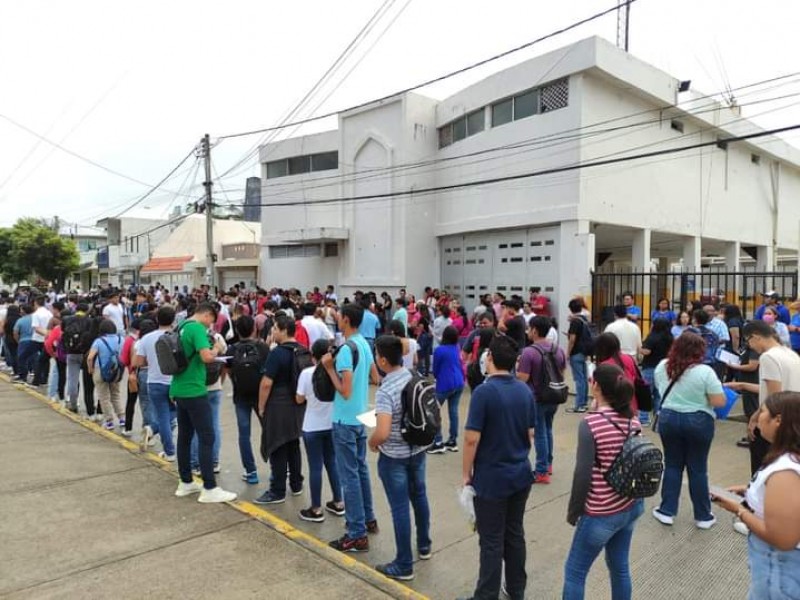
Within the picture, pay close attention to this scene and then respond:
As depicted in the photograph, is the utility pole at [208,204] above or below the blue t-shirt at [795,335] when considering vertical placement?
above

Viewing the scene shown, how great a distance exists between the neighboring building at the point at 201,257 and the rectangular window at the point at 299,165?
14.8ft

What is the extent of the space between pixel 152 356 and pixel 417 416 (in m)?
3.63

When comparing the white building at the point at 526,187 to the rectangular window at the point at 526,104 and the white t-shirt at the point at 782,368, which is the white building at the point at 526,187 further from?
the white t-shirt at the point at 782,368

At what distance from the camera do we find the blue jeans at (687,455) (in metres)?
4.29

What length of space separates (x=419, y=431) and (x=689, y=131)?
699 inches

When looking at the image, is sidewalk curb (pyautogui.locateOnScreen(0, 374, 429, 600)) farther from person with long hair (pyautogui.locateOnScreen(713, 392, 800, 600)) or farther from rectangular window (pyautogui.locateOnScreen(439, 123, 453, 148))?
rectangular window (pyautogui.locateOnScreen(439, 123, 453, 148))

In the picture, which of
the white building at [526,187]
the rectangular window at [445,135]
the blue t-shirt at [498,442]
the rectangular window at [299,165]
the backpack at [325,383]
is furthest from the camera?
the rectangular window at [299,165]

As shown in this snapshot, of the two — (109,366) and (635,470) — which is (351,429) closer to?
(635,470)

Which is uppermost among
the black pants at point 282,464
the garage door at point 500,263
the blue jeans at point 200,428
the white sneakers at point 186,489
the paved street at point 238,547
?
the garage door at point 500,263

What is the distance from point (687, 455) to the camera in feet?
14.5

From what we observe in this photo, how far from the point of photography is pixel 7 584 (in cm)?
357

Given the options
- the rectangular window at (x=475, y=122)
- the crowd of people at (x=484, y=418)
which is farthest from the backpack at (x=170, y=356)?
the rectangular window at (x=475, y=122)

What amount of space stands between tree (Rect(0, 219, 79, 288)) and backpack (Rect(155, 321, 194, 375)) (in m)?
40.5

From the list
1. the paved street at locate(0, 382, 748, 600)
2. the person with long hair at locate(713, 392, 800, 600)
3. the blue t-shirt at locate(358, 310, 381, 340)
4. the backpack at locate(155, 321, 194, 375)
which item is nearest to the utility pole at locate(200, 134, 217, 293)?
the blue t-shirt at locate(358, 310, 381, 340)
